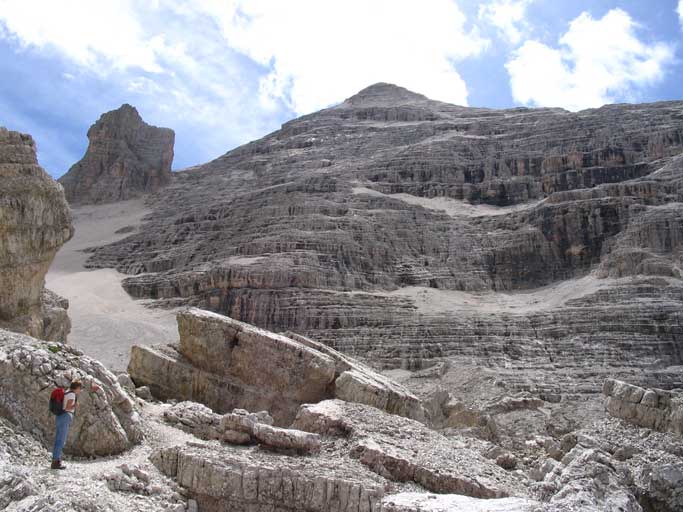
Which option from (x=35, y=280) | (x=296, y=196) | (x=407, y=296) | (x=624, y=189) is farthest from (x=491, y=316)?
(x=35, y=280)

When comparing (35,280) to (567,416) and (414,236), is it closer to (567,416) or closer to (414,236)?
(567,416)

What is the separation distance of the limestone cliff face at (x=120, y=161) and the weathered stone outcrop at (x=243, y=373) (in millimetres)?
95804

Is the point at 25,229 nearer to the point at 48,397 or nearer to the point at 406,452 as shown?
the point at 48,397

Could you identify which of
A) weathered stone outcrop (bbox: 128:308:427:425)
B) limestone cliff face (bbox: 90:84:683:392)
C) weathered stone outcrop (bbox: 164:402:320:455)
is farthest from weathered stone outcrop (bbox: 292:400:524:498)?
limestone cliff face (bbox: 90:84:683:392)

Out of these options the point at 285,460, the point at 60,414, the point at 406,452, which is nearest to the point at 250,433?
the point at 285,460

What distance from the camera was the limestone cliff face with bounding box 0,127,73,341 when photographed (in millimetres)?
21500

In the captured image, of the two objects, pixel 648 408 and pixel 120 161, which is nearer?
pixel 648 408

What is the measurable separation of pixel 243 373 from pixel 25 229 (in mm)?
8582

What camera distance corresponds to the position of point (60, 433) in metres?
10.6

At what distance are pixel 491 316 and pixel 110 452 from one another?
4200 cm

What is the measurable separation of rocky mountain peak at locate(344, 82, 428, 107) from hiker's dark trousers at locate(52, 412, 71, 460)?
116466 mm

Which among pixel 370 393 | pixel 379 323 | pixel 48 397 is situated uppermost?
pixel 48 397

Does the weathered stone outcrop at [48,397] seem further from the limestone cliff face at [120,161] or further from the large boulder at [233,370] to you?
the limestone cliff face at [120,161]

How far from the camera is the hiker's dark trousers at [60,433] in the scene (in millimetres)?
10531
